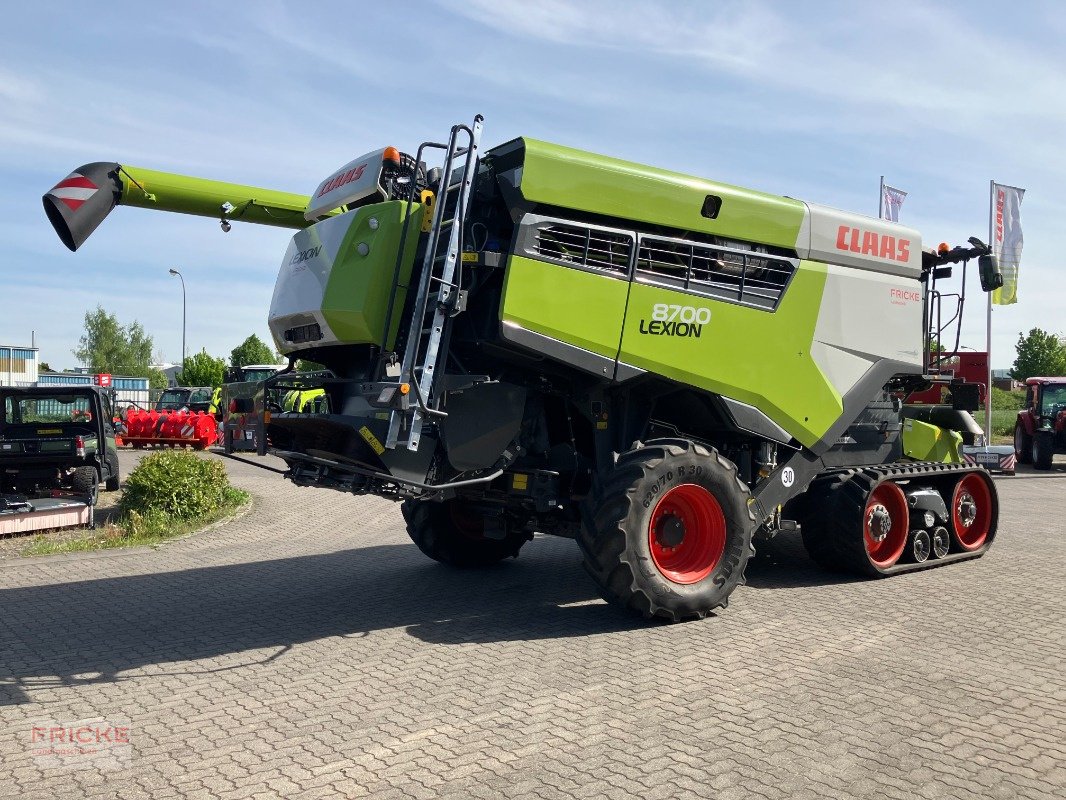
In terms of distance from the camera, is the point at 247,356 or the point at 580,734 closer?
the point at 580,734

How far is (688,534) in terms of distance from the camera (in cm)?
695

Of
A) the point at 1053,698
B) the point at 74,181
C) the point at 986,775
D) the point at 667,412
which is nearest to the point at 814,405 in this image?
the point at 667,412

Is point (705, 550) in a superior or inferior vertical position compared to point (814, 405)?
inferior

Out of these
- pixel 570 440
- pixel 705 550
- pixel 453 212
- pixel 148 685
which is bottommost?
pixel 148 685

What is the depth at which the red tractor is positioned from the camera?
2194 centimetres

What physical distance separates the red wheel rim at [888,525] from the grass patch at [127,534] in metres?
7.55

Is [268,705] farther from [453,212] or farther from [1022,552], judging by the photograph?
[1022,552]

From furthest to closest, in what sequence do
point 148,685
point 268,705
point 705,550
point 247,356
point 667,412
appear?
1. point 247,356
2. point 667,412
3. point 705,550
4. point 148,685
5. point 268,705

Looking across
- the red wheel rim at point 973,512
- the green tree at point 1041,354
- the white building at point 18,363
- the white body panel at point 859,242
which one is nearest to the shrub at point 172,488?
the white body panel at point 859,242

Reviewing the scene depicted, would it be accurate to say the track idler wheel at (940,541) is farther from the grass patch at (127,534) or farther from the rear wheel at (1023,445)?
the rear wheel at (1023,445)

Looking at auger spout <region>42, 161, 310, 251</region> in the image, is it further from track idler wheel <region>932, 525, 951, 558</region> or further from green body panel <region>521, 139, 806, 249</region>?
track idler wheel <region>932, 525, 951, 558</region>

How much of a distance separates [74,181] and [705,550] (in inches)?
217

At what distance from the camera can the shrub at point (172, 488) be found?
1155 cm

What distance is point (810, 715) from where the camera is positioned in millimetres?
4805
